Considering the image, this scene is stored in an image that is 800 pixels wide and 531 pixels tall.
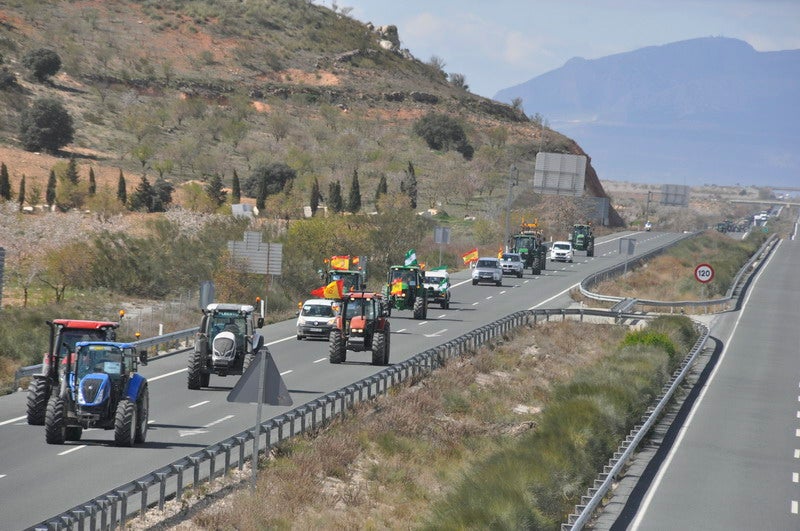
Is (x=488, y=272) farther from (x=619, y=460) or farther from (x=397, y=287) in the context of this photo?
(x=619, y=460)

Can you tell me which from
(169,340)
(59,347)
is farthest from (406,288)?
(59,347)

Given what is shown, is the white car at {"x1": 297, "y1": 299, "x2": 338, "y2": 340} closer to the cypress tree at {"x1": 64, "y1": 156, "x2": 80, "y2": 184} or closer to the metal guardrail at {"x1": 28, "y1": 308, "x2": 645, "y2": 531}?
the metal guardrail at {"x1": 28, "y1": 308, "x2": 645, "y2": 531}

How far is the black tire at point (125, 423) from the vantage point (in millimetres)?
22594

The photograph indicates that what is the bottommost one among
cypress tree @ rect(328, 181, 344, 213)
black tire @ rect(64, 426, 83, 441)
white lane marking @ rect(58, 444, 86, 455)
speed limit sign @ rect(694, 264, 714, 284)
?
white lane marking @ rect(58, 444, 86, 455)

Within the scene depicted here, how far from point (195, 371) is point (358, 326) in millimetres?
7170

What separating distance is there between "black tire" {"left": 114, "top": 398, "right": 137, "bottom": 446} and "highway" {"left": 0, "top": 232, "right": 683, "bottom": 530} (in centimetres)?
21

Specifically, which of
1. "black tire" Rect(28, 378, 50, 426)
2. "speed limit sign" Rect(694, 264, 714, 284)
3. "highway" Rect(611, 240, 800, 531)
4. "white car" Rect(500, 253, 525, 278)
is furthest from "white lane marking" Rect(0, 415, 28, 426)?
"white car" Rect(500, 253, 525, 278)

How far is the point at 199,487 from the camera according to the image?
2089cm

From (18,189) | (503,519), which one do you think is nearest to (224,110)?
(18,189)

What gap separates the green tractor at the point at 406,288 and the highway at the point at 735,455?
11660 mm

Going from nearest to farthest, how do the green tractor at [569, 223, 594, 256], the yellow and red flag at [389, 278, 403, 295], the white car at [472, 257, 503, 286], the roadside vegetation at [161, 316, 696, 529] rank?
the roadside vegetation at [161, 316, 696, 529] < the yellow and red flag at [389, 278, 403, 295] < the white car at [472, 257, 503, 286] < the green tractor at [569, 223, 594, 256]

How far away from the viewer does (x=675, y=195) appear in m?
150

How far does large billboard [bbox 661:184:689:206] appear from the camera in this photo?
149m

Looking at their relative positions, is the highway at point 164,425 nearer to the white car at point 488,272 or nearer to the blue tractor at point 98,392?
the blue tractor at point 98,392
